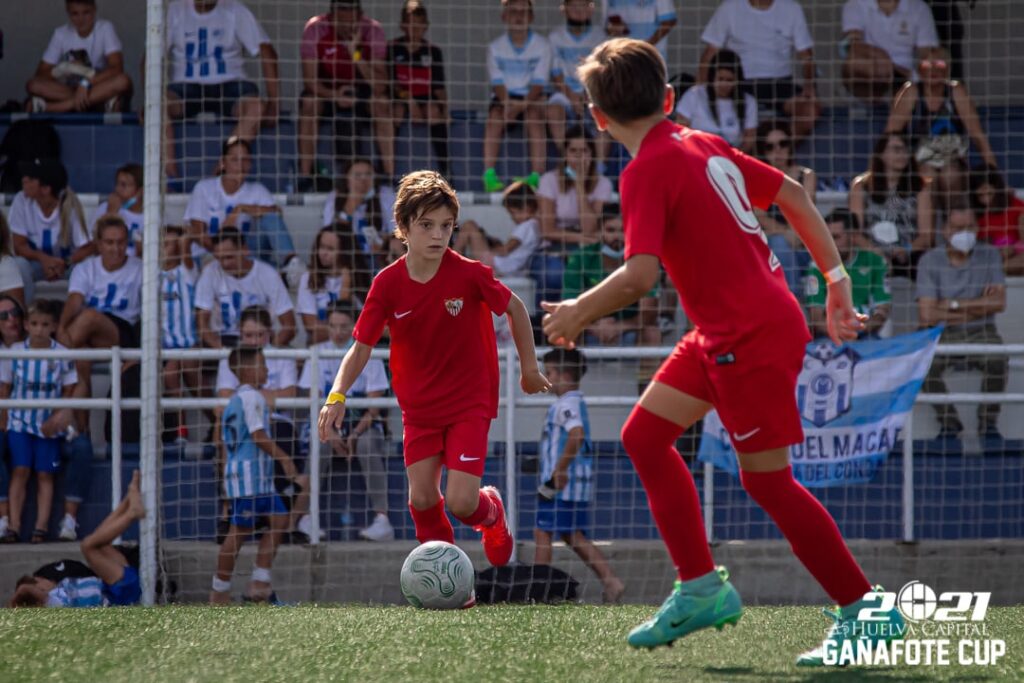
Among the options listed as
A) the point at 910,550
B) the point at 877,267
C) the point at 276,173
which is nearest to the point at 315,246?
the point at 276,173

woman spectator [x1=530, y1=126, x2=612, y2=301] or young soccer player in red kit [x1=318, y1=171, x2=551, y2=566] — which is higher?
woman spectator [x1=530, y1=126, x2=612, y2=301]

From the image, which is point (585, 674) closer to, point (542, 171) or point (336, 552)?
point (336, 552)

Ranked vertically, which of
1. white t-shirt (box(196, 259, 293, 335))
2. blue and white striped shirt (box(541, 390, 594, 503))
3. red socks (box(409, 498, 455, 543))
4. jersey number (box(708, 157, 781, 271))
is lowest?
red socks (box(409, 498, 455, 543))

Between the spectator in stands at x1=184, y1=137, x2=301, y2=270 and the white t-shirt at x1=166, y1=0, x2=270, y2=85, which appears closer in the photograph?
the spectator in stands at x1=184, y1=137, x2=301, y2=270

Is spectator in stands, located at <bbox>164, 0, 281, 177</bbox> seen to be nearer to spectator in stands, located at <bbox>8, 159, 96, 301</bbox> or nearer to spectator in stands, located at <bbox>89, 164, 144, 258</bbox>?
spectator in stands, located at <bbox>89, 164, 144, 258</bbox>

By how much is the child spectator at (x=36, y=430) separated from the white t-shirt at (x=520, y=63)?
3.62 m

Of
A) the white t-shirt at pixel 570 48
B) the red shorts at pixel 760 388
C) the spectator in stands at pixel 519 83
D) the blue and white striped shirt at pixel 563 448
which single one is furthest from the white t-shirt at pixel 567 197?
the red shorts at pixel 760 388

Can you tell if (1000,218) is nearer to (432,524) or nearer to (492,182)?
(492,182)

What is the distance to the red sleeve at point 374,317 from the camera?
5.29m

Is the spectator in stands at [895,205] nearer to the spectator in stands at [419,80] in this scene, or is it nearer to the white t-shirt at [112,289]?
the spectator in stands at [419,80]

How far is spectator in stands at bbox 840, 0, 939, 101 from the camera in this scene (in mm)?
9758

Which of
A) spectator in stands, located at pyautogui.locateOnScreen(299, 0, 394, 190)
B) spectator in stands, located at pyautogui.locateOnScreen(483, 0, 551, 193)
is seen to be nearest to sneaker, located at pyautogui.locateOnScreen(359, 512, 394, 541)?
spectator in stands, located at pyautogui.locateOnScreen(299, 0, 394, 190)

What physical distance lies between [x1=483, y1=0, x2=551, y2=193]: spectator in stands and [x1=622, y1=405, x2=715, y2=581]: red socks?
5903 millimetres

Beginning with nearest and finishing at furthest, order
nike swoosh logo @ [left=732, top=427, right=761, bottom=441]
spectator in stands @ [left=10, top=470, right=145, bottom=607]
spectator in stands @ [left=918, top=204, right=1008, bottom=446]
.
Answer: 1. nike swoosh logo @ [left=732, top=427, right=761, bottom=441]
2. spectator in stands @ [left=10, top=470, right=145, bottom=607]
3. spectator in stands @ [left=918, top=204, right=1008, bottom=446]
